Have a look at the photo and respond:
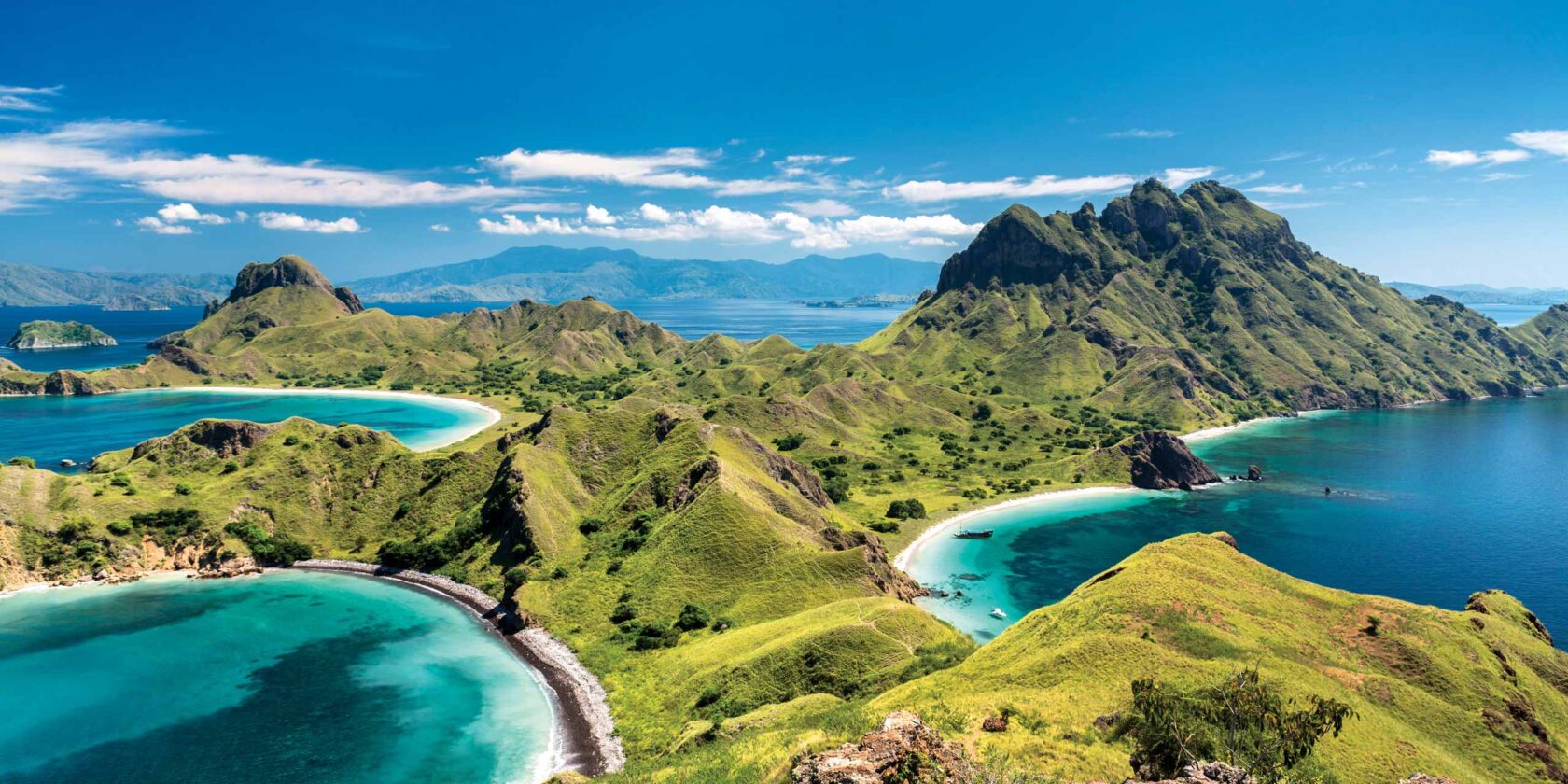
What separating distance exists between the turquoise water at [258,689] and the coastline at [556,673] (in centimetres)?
181

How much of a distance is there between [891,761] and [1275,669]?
4444cm

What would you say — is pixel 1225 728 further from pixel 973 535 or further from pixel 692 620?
pixel 973 535

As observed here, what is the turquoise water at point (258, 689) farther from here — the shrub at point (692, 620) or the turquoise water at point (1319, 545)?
the turquoise water at point (1319, 545)

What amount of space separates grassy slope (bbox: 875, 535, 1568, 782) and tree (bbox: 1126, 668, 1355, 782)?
3232 millimetres

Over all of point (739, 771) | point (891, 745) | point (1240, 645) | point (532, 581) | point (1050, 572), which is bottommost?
point (1050, 572)

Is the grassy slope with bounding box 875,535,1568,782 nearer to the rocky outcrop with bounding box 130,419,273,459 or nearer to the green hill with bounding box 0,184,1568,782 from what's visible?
the green hill with bounding box 0,184,1568,782

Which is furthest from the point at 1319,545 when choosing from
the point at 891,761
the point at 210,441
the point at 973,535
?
the point at 210,441

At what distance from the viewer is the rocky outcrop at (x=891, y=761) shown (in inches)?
1508

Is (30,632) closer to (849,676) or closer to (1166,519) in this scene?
(849,676)

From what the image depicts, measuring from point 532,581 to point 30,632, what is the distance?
6996 centimetres

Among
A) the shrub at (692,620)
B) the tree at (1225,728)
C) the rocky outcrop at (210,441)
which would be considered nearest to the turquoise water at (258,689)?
the shrub at (692,620)

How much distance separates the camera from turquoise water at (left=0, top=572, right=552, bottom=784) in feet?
256

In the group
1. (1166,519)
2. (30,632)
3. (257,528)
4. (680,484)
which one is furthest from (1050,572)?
(30,632)

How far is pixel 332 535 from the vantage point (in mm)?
144875
